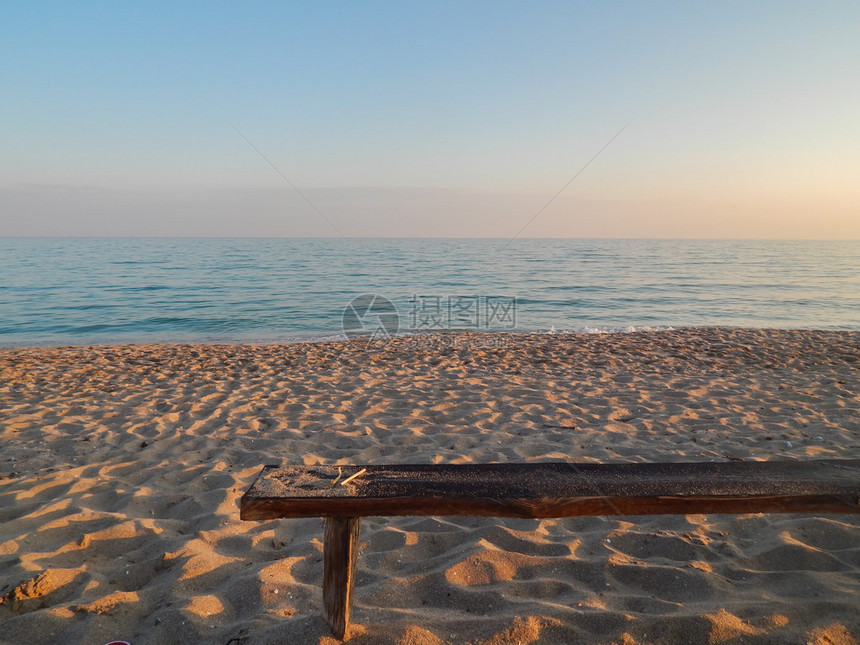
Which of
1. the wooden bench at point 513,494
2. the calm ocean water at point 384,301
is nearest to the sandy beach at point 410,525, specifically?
the wooden bench at point 513,494

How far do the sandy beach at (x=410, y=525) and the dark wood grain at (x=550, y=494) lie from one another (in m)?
0.60

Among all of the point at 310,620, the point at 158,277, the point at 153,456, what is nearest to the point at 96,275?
the point at 158,277

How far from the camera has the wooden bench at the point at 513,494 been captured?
1810 mm

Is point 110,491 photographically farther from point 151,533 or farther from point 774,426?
point 774,426

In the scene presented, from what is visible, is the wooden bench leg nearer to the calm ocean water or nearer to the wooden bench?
the wooden bench

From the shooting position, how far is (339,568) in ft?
6.45

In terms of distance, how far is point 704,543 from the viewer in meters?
2.79

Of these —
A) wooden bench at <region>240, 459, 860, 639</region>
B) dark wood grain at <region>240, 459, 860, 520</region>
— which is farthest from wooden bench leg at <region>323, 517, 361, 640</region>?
dark wood grain at <region>240, 459, 860, 520</region>

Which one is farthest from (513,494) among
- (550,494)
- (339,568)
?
(339,568)

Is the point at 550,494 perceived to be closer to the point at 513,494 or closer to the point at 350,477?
the point at 513,494

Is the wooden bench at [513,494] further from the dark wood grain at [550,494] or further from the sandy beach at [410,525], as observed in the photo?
the sandy beach at [410,525]

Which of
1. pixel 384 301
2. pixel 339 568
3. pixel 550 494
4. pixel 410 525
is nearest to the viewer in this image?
pixel 550 494

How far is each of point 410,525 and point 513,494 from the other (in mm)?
1419

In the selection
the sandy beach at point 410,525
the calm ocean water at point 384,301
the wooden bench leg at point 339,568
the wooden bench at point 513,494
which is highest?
the wooden bench at point 513,494
